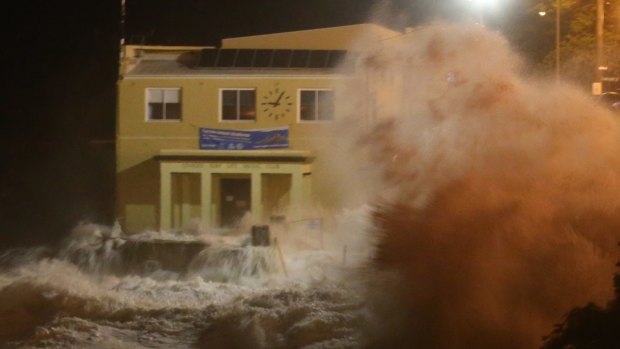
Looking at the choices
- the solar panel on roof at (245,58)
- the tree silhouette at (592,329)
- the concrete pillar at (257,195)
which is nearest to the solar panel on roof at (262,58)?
the solar panel on roof at (245,58)

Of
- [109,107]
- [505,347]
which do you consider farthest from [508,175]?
[109,107]

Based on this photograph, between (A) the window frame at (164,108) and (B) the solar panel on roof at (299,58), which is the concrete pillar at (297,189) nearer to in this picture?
(B) the solar panel on roof at (299,58)

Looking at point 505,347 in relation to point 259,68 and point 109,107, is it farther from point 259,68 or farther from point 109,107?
point 109,107

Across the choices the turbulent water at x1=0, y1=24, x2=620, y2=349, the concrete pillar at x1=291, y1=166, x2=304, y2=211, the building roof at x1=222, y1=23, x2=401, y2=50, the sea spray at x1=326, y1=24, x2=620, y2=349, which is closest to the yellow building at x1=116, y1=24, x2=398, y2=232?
the concrete pillar at x1=291, y1=166, x2=304, y2=211

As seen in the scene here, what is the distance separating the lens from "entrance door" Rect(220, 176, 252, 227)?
36125 millimetres

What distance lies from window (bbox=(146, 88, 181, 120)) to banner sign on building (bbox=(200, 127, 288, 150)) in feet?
5.76

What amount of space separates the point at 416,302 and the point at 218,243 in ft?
52.9

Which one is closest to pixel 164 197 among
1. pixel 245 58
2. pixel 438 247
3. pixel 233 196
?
pixel 233 196

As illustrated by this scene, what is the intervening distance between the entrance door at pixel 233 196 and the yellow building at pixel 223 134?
0.04 metres

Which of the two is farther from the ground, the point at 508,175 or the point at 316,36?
the point at 316,36

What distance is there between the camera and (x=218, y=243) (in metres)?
26.9

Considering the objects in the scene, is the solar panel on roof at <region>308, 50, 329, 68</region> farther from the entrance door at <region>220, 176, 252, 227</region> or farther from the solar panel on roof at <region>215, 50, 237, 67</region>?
the entrance door at <region>220, 176, 252, 227</region>

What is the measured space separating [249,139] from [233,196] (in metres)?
2.35

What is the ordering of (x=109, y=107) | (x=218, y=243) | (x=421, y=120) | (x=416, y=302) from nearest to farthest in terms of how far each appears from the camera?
(x=416, y=302), (x=421, y=120), (x=218, y=243), (x=109, y=107)
